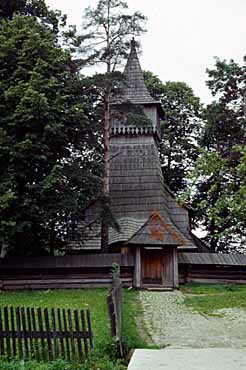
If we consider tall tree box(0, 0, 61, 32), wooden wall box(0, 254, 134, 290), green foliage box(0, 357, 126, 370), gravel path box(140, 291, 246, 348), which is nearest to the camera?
green foliage box(0, 357, 126, 370)

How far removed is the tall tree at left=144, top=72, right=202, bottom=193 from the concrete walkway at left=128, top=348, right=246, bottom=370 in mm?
26263

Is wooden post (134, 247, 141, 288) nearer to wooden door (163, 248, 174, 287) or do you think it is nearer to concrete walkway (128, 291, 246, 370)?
wooden door (163, 248, 174, 287)

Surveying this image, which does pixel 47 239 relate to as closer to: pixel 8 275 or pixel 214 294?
pixel 8 275

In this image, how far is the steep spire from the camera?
2806 centimetres

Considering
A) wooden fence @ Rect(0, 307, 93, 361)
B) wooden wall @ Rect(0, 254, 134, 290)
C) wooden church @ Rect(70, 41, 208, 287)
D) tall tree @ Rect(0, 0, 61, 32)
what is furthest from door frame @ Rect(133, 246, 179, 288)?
wooden fence @ Rect(0, 307, 93, 361)

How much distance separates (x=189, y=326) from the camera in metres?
11.9

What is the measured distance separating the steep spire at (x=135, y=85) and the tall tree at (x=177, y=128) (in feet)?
24.1

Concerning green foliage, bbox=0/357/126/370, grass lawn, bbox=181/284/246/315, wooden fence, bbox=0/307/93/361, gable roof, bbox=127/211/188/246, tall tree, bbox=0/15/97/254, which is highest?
tall tree, bbox=0/15/97/254

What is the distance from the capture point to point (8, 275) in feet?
68.3

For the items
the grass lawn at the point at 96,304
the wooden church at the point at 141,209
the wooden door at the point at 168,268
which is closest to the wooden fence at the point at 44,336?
the grass lawn at the point at 96,304

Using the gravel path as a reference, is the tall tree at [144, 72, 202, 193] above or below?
above

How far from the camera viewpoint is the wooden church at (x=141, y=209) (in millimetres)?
21531

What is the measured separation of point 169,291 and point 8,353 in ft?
42.2

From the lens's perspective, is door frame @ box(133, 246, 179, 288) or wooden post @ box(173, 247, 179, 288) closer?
door frame @ box(133, 246, 179, 288)
